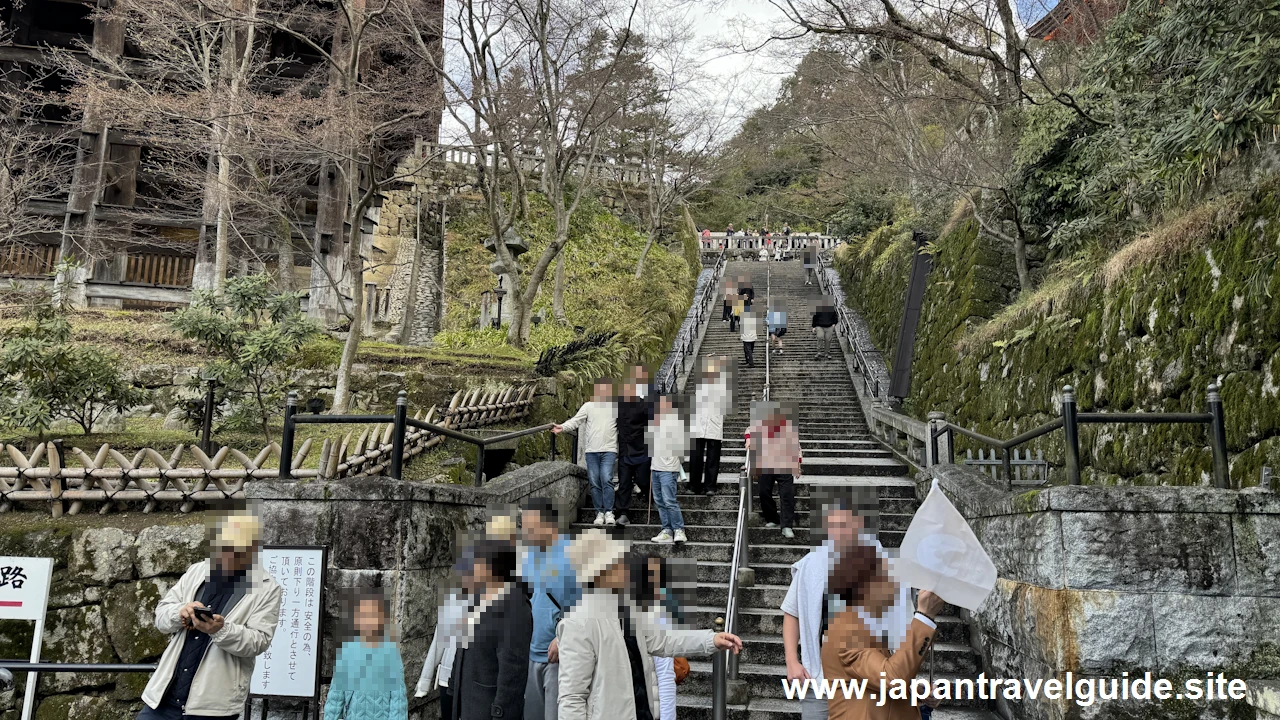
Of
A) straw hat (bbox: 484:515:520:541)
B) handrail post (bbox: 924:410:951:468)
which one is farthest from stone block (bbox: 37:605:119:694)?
handrail post (bbox: 924:410:951:468)

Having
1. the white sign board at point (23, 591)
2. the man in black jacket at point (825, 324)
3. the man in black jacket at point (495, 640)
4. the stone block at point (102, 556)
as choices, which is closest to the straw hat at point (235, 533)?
the man in black jacket at point (495, 640)

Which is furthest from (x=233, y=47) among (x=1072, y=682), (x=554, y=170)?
(x=1072, y=682)

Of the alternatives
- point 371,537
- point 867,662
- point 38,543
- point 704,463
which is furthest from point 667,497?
point 38,543

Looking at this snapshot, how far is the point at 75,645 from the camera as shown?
570 centimetres

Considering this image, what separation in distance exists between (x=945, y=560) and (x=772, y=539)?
4.53 meters

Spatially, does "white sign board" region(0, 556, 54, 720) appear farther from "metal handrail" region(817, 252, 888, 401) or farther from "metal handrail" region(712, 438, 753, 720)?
"metal handrail" region(817, 252, 888, 401)

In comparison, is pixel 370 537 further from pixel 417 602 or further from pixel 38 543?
pixel 38 543

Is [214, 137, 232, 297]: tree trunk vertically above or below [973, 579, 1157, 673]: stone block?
above

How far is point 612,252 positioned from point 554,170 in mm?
8246

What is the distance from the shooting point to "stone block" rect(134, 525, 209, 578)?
583 centimetres

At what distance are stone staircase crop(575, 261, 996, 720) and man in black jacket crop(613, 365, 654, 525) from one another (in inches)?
16.0

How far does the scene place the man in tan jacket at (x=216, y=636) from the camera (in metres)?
3.33

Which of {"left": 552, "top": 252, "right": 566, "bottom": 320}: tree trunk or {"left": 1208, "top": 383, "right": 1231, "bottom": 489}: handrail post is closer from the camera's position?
{"left": 1208, "top": 383, "right": 1231, "bottom": 489}: handrail post

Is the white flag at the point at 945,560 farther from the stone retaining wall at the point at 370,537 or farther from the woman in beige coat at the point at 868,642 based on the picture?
the stone retaining wall at the point at 370,537
